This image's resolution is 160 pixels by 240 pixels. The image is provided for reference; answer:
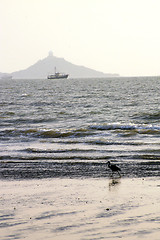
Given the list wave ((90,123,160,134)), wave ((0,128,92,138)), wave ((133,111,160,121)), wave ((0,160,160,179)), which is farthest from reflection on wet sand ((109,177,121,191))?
wave ((133,111,160,121))

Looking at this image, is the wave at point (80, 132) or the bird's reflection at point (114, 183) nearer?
the bird's reflection at point (114, 183)

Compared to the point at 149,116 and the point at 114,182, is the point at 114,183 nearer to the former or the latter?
the point at 114,182

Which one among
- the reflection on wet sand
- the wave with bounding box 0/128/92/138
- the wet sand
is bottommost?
the wave with bounding box 0/128/92/138

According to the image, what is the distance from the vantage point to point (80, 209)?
8.96 meters

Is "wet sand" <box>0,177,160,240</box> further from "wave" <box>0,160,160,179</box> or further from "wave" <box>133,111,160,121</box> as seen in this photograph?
"wave" <box>133,111,160,121</box>

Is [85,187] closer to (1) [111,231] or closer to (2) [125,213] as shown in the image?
(2) [125,213]

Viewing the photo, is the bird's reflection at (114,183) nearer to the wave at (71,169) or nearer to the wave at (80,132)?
the wave at (71,169)

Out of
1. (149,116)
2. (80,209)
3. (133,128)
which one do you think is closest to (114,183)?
(80,209)

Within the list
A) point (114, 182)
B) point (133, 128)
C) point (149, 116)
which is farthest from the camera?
point (149, 116)

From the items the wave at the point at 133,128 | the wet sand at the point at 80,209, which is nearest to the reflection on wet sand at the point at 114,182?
the wet sand at the point at 80,209

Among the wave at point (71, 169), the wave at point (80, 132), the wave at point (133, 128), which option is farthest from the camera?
the wave at point (133, 128)

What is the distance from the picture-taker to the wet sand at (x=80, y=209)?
7.53 m

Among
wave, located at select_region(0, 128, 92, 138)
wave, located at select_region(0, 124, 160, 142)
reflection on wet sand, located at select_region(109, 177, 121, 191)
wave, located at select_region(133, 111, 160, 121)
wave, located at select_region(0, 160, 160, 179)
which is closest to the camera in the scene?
reflection on wet sand, located at select_region(109, 177, 121, 191)

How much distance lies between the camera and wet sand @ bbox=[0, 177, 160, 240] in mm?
7529
